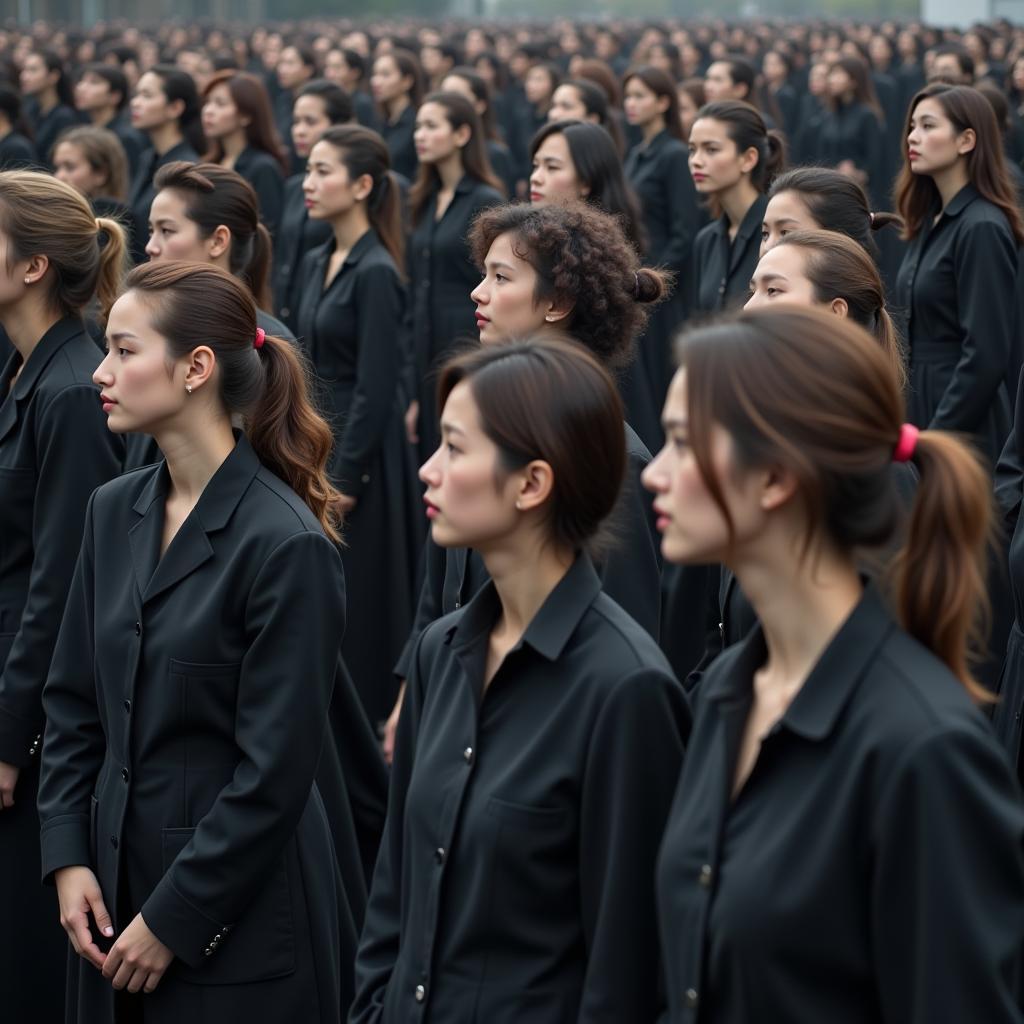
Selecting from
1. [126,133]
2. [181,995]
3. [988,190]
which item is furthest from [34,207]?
[126,133]

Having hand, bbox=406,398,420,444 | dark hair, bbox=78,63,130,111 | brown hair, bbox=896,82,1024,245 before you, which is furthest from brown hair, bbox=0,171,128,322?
dark hair, bbox=78,63,130,111

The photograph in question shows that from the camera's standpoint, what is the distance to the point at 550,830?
242 cm

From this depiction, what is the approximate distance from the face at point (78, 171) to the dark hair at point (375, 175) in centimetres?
147

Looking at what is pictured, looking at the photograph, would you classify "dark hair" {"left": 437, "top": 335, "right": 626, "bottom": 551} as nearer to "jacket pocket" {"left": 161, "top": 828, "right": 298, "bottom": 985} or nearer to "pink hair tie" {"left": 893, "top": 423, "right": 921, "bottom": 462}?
"pink hair tie" {"left": 893, "top": 423, "right": 921, "bottom": 462}

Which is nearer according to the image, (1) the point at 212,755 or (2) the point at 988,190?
(1) the point at 212,755

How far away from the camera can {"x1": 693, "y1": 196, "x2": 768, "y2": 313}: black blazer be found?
22.9 feet

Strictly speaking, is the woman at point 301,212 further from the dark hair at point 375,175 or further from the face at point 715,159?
the face at point 715,159

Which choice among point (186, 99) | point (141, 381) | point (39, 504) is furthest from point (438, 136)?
point (141, 381)

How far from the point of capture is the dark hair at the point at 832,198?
4953mm

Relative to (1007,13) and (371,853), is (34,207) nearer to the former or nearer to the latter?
(371,853)

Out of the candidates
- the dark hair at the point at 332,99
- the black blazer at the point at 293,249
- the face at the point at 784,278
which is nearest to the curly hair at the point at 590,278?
the face at the point at 784,278

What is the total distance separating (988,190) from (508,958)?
15.6ft

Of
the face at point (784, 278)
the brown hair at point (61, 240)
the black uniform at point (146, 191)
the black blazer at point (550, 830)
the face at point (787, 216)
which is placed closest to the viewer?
the black blazer at point (550, 830)

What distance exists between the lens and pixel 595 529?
2627 millimetres
